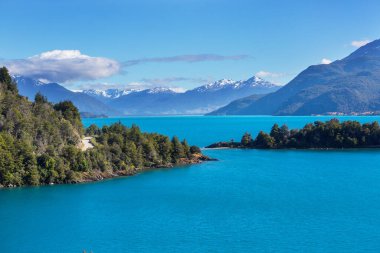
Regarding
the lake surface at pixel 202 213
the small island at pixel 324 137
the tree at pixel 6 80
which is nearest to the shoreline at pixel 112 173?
the lake surface at pixel 202 213

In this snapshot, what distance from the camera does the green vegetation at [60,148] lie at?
2726 inches

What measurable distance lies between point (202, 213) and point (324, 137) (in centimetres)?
7903

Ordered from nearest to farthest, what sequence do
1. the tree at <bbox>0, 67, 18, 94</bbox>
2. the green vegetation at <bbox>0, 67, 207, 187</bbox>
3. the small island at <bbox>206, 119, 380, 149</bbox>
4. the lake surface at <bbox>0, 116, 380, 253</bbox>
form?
the lake surface at <bbox>0, 116, 380, 253</bbox>, the green vegetation at <bbox>0, 67, 207, 187</bbox>, the tree at <bbox>0, 67, 18, 94</bbox>, the small island at <bbox>206, 119, 380, 149</bbox>

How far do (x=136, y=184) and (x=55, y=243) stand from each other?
29390 mm

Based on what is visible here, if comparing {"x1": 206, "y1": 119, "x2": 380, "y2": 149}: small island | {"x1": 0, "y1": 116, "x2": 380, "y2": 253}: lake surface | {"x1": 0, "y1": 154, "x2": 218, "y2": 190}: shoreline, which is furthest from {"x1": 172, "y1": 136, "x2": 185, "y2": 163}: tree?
{"x1": 206, "y1": 119, "x2": 380, "y2": 149}: small island

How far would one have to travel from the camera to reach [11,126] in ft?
244

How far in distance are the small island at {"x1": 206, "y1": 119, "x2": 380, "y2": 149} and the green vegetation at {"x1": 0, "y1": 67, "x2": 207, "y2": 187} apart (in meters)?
31.9

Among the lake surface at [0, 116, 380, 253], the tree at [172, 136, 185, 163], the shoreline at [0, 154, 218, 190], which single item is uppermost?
the tree at [172, 136, 185, 163]

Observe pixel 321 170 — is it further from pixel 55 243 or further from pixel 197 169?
pixel 55 243

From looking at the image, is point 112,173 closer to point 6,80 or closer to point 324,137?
point 6,80

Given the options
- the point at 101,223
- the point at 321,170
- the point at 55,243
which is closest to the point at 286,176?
the point at 321,170

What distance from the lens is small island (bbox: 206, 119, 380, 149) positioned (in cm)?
12325

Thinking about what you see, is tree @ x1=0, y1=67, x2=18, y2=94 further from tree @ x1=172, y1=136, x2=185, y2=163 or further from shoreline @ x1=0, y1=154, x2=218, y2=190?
tree @ x1=172, y1=136, x2=185, y2=163

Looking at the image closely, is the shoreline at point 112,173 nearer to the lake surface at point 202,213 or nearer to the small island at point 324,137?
the lake surface at point 202,213
